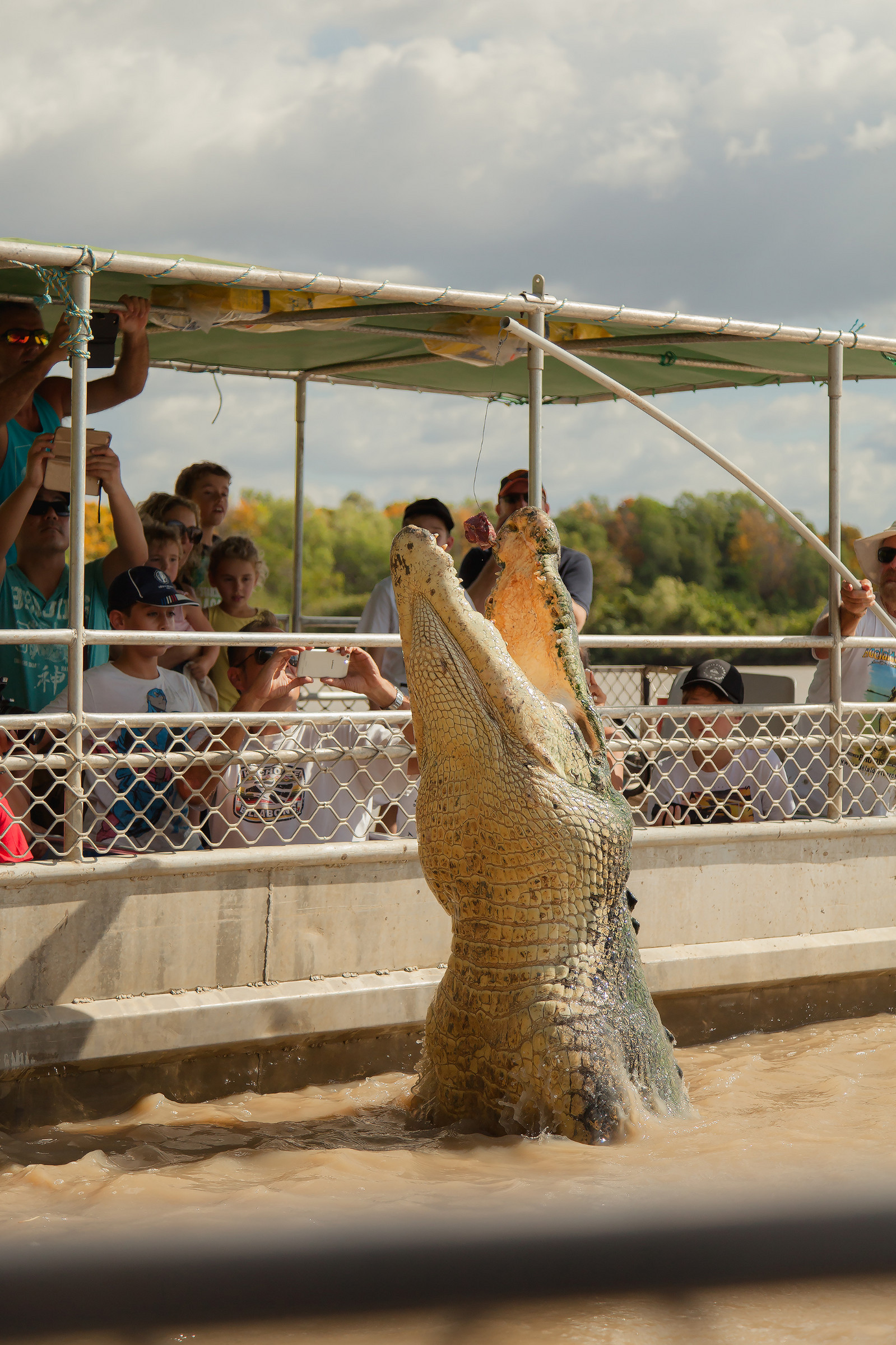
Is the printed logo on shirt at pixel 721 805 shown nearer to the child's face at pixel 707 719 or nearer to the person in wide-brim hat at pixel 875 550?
the child's face at pixel 707 719

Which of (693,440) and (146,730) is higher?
(693,440)

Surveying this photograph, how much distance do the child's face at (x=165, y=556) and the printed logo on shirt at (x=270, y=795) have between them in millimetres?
1471

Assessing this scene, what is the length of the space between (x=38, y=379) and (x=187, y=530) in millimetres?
1540

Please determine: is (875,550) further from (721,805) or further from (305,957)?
(305,957)

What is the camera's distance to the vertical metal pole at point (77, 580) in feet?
13.1

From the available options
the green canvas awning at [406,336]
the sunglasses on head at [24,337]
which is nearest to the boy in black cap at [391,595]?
the green canvas awning at [406,336]

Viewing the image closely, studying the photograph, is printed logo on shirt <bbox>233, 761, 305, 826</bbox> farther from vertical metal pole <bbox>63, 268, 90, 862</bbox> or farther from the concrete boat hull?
vertical metal pole <bbox>63, 268, 90, 862</bbox>

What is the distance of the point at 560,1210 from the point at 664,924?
430 centimetres

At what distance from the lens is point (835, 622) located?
17.6ft

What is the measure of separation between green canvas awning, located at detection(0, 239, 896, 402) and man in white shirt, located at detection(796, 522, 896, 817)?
1055 mm

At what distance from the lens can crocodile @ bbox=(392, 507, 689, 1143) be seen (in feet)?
10.7

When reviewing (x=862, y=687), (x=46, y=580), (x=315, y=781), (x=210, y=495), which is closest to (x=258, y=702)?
(x=315, y=781)

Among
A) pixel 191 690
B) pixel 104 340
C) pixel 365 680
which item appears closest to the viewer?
pixel 104 340

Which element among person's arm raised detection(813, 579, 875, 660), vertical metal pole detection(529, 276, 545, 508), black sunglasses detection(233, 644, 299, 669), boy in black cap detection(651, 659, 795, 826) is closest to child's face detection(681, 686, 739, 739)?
boy in black cap detection(651, 659, 795, 826)
